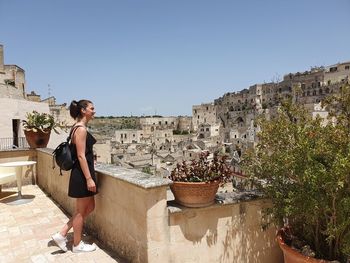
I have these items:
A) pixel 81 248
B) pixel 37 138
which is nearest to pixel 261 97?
pixel 37 138

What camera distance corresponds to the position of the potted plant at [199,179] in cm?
300

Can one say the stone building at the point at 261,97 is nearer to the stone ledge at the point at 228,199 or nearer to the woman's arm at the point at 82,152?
the stone ledge at the point at 228,199

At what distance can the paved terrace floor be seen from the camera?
3561 millimetres

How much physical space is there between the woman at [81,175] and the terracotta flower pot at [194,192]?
117cm

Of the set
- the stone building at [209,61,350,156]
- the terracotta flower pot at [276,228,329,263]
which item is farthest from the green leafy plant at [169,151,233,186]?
the stone building at [209,61,350,156]

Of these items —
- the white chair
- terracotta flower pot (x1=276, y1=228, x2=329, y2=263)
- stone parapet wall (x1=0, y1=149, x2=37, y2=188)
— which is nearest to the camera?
terracotta flower pot (x1=276, y1=228, x2=329, y2=263)

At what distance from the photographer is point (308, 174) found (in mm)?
2635

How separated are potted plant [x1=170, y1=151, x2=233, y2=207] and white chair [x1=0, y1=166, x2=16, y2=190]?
16.3 feet

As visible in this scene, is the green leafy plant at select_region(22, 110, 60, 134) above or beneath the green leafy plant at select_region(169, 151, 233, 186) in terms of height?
above

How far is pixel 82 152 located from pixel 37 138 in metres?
4.95

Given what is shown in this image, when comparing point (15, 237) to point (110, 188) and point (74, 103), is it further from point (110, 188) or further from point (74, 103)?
point (74, 103)

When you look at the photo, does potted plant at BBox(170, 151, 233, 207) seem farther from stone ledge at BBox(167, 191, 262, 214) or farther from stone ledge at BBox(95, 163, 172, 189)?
stone ledge at BBox(95, 163, 172, 189)

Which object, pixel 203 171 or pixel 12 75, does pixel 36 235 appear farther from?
pixel 12 75

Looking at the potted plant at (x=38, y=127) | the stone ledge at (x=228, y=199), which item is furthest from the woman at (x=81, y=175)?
the potted plant at (x=38, y=127)
